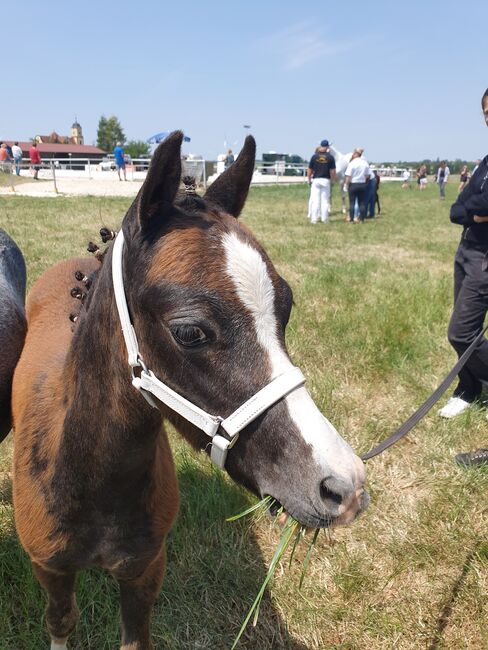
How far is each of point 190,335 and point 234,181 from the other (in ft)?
2.46

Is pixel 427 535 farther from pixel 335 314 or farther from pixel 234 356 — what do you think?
pixel 335 314

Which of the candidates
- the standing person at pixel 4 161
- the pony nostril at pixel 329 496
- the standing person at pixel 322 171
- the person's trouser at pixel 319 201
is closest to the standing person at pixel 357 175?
the standing person at pixel 322 171

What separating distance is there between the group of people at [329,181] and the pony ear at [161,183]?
41.7ft

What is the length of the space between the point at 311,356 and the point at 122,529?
344 cm

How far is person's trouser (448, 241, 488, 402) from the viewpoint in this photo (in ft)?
12.3

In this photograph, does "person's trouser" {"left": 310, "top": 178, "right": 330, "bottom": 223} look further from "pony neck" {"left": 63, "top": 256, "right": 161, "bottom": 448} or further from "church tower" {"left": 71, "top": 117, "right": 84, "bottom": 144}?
"church tower" {"left": 71, "top": 117, "right": 84, "bottom": 144}

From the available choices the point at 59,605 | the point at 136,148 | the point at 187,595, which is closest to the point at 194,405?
the point at 59,605

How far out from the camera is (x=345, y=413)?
4234mm

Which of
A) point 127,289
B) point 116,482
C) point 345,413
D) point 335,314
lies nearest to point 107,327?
point 127,289

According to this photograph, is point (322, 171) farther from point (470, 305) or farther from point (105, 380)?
point (105, 380)

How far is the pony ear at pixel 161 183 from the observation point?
1466 millimetres

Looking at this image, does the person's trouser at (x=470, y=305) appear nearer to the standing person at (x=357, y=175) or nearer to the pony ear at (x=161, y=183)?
the pony ear at (x=161, y=183)

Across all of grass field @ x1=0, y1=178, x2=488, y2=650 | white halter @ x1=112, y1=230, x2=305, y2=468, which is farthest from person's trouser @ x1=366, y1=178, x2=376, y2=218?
white halter @ x1=112, y1=230, x2=305, y2=468

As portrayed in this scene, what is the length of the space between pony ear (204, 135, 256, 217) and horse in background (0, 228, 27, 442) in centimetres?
154
